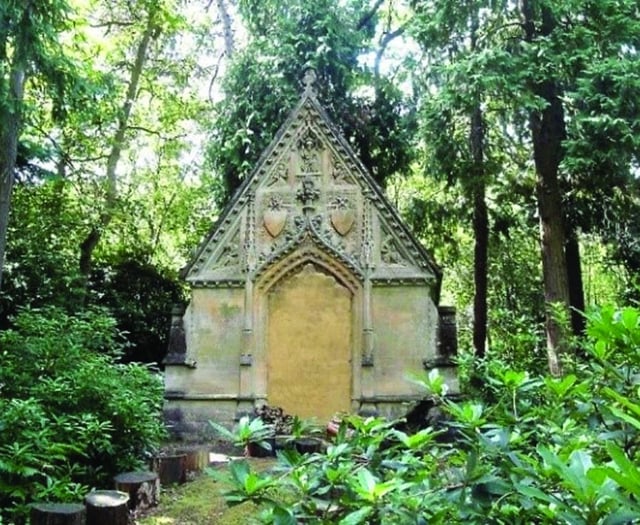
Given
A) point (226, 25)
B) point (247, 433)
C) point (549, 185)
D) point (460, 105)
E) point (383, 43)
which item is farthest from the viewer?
point (226, 25)

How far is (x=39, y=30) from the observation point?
24.8 feet

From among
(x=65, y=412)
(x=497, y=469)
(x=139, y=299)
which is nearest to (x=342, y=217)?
(x=65, y=412)

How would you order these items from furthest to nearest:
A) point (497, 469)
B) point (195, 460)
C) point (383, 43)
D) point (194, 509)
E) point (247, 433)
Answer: point (383, 43) → point (195, 460) → point (194, 509) → point (247, 433) → point (497, 469)

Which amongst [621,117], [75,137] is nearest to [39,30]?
[621,117]

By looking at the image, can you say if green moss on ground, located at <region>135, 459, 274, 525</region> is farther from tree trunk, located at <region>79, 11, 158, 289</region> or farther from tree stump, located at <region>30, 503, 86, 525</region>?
tree trunk, located at <region>79, 11, 158, 289</region>

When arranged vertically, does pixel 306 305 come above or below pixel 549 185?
below

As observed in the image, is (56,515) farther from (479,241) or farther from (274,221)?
(479,241)

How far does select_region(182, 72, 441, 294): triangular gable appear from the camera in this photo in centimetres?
1198

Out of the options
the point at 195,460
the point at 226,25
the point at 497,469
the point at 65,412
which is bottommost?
the point at 195,460

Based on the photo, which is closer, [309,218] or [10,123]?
[10,123]

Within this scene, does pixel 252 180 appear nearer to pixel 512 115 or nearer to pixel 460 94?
pixel 460 94

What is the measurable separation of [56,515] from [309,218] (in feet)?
25.9

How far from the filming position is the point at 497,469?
197 centimetres

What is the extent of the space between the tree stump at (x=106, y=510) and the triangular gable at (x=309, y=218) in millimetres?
6705
